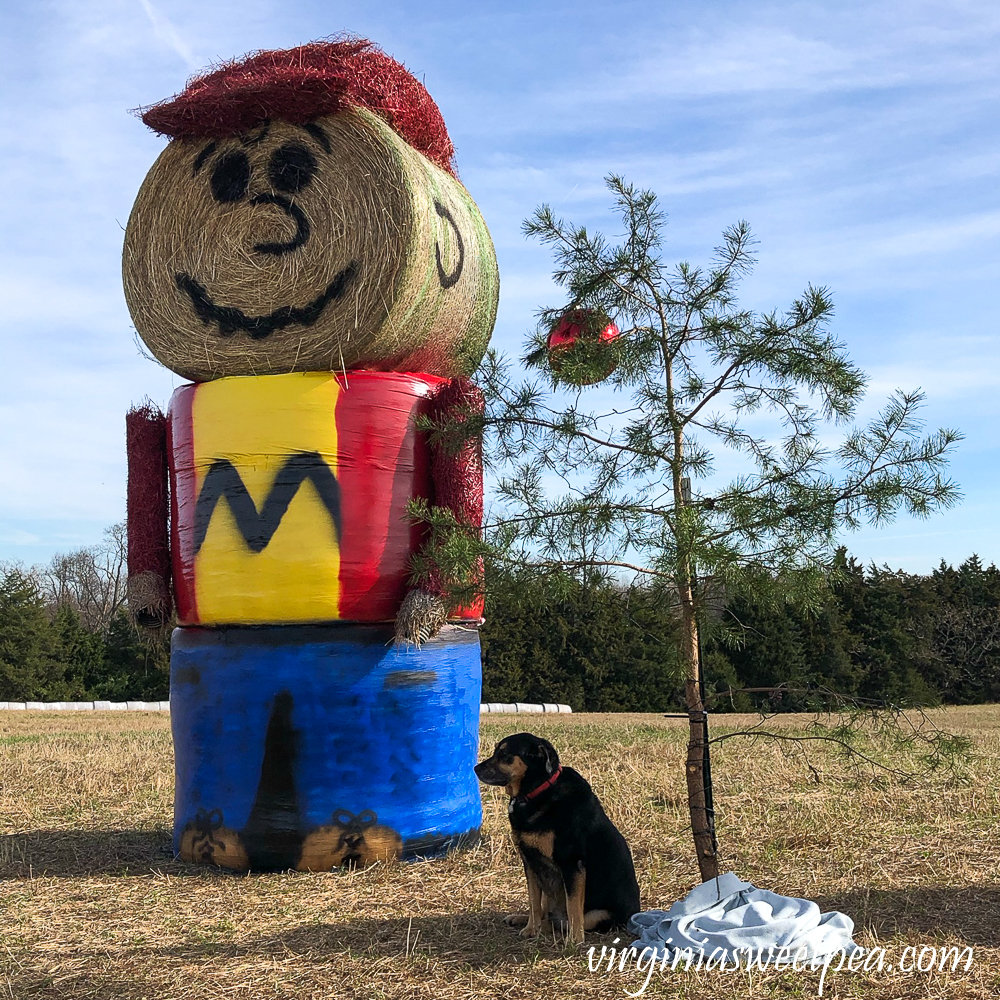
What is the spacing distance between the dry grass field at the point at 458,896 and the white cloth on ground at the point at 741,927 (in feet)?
0.48

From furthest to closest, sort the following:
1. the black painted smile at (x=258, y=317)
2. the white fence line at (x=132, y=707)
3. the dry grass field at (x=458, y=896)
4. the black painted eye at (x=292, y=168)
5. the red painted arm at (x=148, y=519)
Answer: the white fence line at (x=132, y=707) → the red painted arm at (x=148, y=519) → the black painted eye at (x=292, y=168) → the black painted smile at (x=258, y=317) → the dry grass field at (x=458, y=896)

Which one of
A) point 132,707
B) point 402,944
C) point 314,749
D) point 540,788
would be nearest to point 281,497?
point 314,749

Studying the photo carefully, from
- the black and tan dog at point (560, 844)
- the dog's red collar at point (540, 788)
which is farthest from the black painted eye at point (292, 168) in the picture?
the dog's red collar at point (540, 788)

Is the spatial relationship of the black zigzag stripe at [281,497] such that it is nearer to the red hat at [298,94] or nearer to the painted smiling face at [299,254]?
the painted smiling face at [299,254]

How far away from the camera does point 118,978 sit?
14.3 feet

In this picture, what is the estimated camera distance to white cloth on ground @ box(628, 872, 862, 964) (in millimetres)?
4246

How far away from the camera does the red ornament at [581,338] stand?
5066mm

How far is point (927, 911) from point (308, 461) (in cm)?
400

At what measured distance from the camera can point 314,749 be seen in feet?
20.3

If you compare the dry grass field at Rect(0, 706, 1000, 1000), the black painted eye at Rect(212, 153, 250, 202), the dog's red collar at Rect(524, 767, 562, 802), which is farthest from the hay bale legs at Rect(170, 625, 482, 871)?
the black painted eye at Rect(212, 153, 250, 202)

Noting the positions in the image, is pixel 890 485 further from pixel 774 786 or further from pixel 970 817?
pixel 774 786

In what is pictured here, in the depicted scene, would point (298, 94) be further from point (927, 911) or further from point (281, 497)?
point (927, 911)

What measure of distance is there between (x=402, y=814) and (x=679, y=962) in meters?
2.41

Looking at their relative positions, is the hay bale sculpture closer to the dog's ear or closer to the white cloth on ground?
the dog's ear
